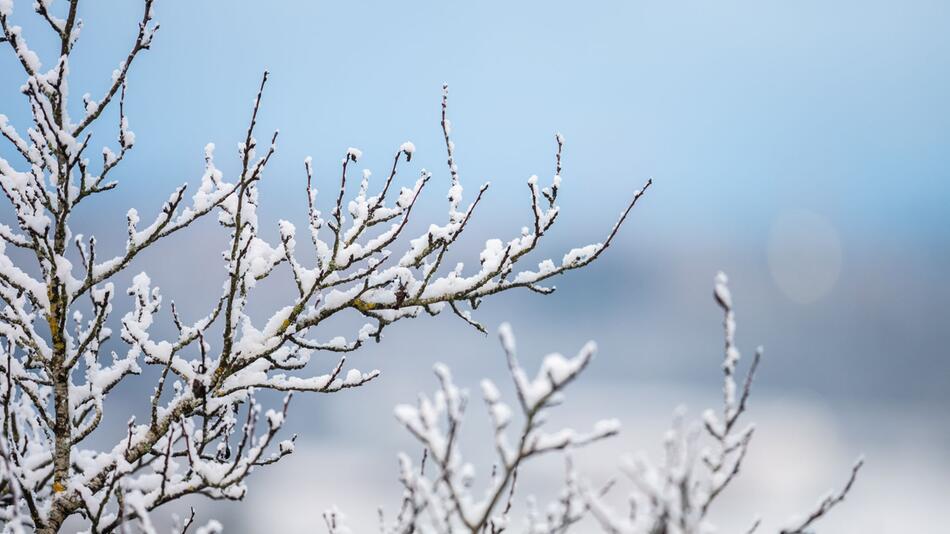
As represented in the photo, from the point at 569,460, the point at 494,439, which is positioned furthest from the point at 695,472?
the point at 494,439

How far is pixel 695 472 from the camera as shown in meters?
2.55

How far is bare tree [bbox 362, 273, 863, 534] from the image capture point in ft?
6.49

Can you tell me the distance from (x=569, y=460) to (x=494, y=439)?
317mm

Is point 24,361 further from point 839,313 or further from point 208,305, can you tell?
point 839,313

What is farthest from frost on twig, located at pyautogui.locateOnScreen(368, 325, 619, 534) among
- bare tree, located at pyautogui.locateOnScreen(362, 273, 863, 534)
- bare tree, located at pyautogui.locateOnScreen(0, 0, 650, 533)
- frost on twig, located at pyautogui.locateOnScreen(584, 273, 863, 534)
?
bare tree, located at pyautogui.locateOnScreen(0, 0, 650, 533)

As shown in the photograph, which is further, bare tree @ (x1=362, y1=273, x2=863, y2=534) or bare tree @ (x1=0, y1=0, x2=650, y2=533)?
bare tree @ (x1=0, y1=0, x2=650, y2=533)

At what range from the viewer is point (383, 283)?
4.07 m

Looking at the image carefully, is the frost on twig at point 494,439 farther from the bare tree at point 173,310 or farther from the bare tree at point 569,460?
the bare tree at point 173,310

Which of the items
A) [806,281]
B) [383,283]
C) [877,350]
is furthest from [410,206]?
[806,281]

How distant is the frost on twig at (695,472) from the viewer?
200cm

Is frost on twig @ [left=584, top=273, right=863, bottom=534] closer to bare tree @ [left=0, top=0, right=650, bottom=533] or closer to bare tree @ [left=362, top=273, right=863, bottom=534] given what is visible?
bare tree @ [left=362, top=273, right=863, bottom=534]

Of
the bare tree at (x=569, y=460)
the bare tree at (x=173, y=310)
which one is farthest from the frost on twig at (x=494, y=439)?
the bare tree at (x=173, y=310)

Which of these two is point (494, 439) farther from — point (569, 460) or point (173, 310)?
point (173, 310)

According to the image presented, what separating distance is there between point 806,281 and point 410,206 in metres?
218
